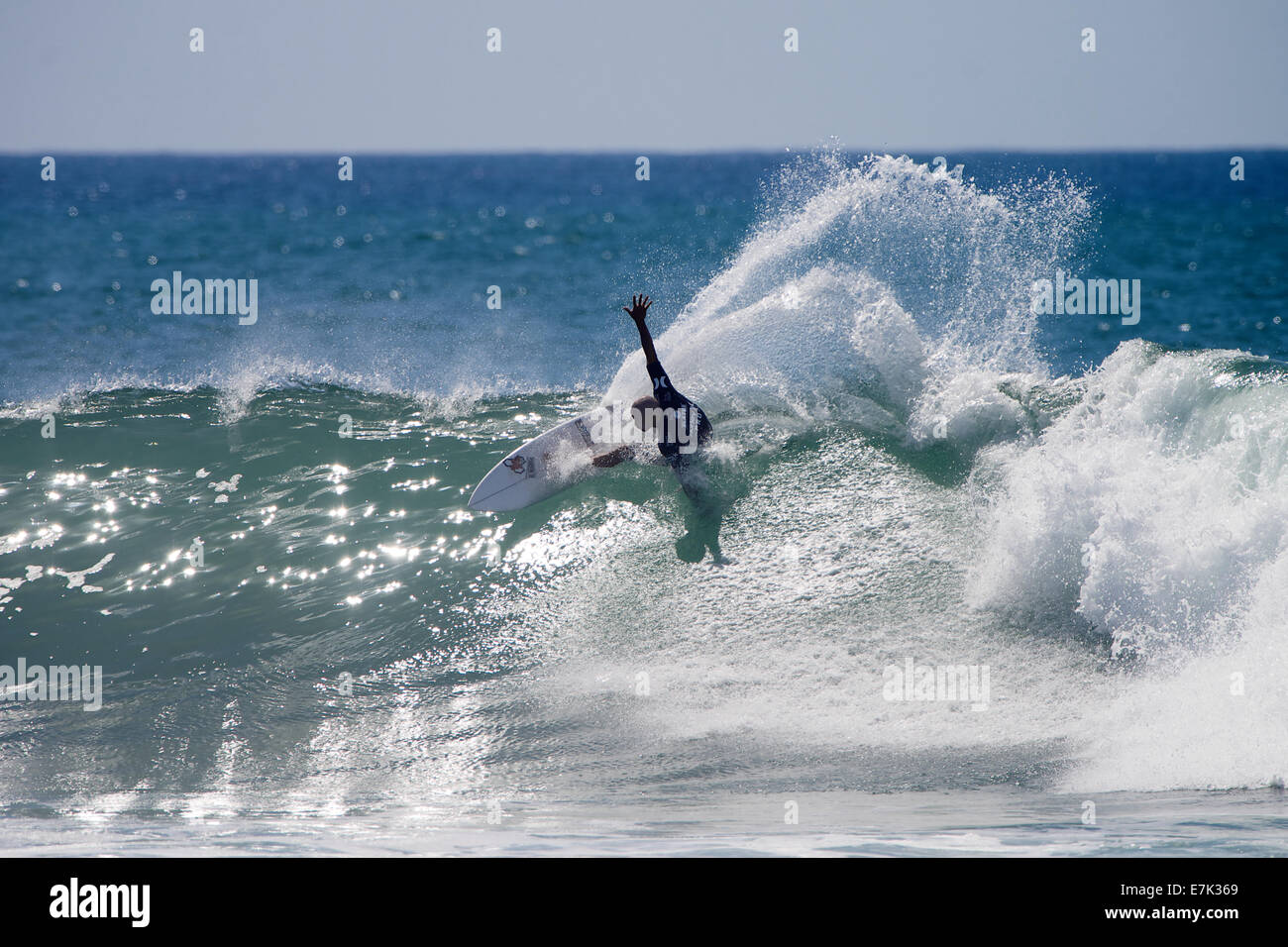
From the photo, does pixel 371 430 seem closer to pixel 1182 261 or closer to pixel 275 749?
pixel 275 749

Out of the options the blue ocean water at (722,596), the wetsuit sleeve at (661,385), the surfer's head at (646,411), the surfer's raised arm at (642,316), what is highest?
the surfer's raised arm at (642,316)

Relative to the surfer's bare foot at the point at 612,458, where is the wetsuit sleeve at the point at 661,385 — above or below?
above

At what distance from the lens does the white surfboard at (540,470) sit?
9.59 metres

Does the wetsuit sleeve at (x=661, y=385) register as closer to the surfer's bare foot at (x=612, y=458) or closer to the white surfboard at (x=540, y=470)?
the surfer's bare foot at (x=612, y=458)

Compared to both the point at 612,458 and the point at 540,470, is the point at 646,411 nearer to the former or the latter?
the point at 612,458

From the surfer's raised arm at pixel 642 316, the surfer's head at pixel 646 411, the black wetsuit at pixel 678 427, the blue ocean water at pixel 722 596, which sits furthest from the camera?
the surfer's head at pixel 646 411

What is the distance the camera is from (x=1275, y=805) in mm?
5258

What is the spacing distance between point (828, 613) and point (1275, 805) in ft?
10.5

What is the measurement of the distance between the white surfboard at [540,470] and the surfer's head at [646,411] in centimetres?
57

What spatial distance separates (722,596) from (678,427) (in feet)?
6.08

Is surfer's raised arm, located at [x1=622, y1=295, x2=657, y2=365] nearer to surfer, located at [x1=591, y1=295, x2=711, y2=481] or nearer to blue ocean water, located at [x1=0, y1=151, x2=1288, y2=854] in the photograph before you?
surfer, located at [x1=591, y1=295, x2=711, y2=481]

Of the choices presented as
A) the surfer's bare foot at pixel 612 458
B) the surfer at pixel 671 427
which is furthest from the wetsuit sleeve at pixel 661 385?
the surfer's bare foot at pixel 612 458

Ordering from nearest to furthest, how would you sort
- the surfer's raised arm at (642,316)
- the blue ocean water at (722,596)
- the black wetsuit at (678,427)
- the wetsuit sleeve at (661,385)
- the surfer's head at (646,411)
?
the blue ocean water at (722,596) → the surfer's raised arm at (642,316) → the wetsuit sleeve at (661,385) → the black wetsuit at (678,427) → the surfer's head at (646,411)
